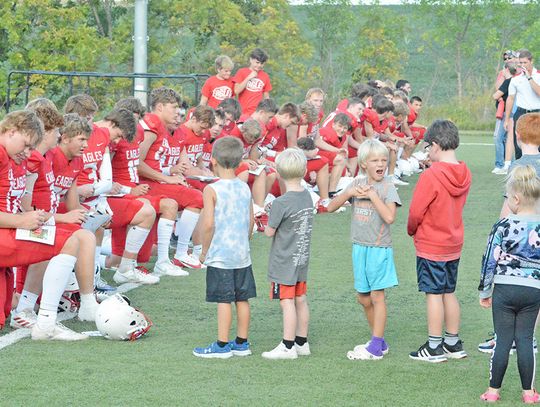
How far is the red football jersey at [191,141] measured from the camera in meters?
11.6

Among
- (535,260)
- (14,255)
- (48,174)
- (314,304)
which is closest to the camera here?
(535,260)

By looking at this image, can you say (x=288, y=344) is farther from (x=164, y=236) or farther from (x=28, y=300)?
(x=164, y=236)

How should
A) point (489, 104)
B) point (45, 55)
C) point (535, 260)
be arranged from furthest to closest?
point (489, 104) → point (45, 55) → point (535, 260)

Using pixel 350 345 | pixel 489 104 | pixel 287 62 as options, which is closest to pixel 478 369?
pixel 350 345

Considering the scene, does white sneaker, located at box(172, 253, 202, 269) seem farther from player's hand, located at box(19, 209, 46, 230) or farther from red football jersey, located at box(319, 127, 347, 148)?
red football jersey, located at box(319, 127, 347, 148)

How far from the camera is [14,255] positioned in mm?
7543

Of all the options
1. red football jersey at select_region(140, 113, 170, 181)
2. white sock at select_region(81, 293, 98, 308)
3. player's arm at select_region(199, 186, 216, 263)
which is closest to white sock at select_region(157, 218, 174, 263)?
red football jersey at select_region(140, 113, 170, 181)

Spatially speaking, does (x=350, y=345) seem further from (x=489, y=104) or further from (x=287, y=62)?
(x=489, y=104)

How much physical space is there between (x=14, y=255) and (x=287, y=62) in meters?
18.8

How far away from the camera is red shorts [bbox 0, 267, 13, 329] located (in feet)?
25.2

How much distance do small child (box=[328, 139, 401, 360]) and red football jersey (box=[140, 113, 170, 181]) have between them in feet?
12.9

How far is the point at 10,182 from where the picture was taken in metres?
7.55

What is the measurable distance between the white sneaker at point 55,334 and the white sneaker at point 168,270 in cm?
262

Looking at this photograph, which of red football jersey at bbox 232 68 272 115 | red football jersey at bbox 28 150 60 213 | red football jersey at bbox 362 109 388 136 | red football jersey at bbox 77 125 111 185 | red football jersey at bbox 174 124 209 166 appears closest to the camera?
red football jersey at bbox 28 150 60 213
